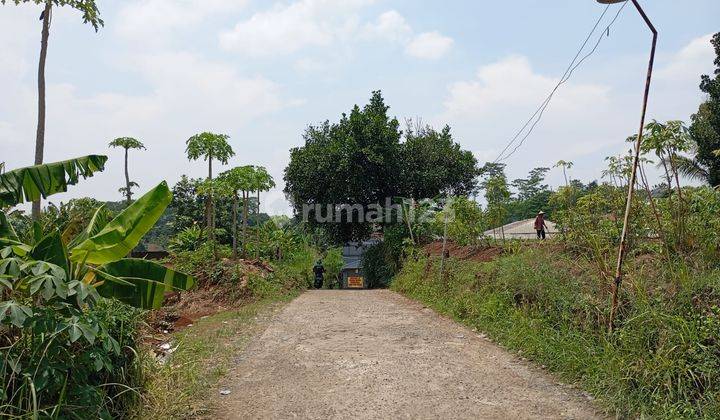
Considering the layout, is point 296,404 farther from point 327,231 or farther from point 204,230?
point 327,231

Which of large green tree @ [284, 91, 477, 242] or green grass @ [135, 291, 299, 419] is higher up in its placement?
large green tree @ [284, 91, 477, 242]

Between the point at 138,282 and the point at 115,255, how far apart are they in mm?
400

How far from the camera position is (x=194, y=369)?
5637 millimetres

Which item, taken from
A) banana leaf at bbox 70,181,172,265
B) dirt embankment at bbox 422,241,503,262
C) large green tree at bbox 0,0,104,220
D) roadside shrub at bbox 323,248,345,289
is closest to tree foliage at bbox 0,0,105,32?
large green tree at bbox 0,0,104,220

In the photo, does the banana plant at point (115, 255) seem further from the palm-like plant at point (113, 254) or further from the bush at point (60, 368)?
the bush at point (60, 368)

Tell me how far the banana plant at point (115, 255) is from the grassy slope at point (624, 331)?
4362 millimetres

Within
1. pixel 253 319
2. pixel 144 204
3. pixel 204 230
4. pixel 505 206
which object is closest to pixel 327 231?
pixel 204 230

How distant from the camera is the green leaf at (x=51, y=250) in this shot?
4348 millimetres

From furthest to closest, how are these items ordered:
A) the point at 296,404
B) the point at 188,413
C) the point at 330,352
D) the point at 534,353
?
the point at 330,352
the point at 534,353
the point at 296,404
the point at 188,413

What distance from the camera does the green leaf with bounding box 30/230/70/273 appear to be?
14.3ft

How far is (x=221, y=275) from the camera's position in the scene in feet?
43.6

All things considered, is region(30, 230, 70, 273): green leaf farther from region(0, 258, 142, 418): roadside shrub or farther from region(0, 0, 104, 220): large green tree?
region(0, 0, 104, 220): large green tree

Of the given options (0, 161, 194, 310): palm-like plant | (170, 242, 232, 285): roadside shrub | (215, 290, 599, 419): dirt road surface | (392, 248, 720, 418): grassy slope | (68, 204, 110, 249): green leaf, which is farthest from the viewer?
(170, 242, 232, 285): roadside shrub

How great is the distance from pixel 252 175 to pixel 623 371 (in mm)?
10841
